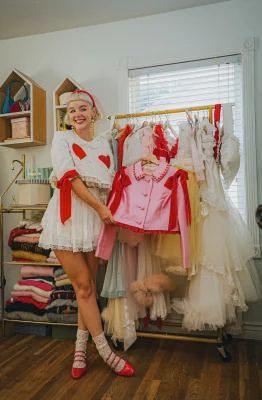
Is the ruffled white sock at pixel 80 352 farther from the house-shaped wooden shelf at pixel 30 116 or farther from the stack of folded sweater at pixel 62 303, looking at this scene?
the house-shaped wooden shelf at pixel 30 116

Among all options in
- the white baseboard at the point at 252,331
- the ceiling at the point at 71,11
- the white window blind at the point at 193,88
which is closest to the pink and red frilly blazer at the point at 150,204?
the white window blind at the point at 193,88

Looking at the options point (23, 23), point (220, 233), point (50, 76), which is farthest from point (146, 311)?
point (23, 23)

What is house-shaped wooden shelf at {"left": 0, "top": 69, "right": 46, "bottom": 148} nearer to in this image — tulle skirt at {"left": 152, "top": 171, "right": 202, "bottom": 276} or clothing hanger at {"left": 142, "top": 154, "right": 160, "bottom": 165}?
clothing hanger at {"left": 142, "top": 154, "right": 160, "bottom": 165}

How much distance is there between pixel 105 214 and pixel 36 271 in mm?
1182

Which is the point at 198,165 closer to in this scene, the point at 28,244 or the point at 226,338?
the point at 226,338

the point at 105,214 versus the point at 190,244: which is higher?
the point at 105,214

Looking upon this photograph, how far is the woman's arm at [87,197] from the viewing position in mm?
2078

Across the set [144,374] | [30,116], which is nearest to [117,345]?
[144,374]

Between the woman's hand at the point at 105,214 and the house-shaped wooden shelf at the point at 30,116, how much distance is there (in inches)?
51.4

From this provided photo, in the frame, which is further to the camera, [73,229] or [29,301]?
[29,301]

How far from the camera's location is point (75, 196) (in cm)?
215

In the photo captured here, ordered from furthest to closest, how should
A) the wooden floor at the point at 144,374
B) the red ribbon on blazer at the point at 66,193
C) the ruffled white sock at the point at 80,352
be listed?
the ruffled white sock at the point at 80,352 < the red ribbon on blazer at the point at 66,193 < the wooden floor at the point at 144,374

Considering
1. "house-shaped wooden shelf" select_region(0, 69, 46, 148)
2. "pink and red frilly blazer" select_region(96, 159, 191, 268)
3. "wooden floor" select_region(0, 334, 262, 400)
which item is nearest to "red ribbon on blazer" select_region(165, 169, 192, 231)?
"pink and red frilly blazer" select_region(96, 159, 191, 268)

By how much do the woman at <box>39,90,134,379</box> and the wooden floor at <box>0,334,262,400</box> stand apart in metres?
0.12
